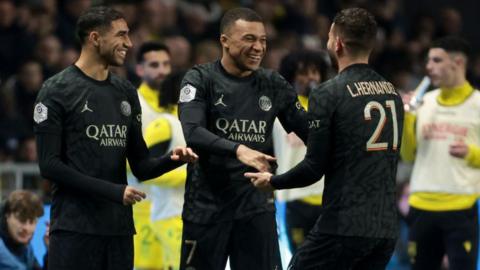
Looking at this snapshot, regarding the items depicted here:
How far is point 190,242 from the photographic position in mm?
7965

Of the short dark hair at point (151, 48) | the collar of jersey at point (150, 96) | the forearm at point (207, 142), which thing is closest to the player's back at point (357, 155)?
the forearm at point (207, 142)

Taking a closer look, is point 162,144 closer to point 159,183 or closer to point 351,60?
point 159,183

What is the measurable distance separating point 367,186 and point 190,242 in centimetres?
135

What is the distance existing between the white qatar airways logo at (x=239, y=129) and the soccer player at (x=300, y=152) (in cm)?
245

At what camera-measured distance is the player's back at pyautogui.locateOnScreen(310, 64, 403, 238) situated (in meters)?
7.23

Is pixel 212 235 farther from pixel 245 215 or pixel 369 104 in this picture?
pixel 369 104

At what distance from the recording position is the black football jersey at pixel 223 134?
7895 mm

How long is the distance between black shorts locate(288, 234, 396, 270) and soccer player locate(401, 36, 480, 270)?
2.82 meters

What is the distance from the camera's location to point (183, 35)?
16.7m

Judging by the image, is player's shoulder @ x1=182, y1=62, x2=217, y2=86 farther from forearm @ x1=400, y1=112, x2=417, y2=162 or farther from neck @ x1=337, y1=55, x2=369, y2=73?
forearm @ x1=400, y1=112, x2=417, y2=162

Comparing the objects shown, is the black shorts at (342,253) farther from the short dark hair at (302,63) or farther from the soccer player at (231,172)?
the short dark hair at (302,63)

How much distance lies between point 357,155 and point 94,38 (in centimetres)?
185

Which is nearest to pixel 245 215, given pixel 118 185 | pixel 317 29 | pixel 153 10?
pixel 118 185

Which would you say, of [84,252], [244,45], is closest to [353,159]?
[244,45]
